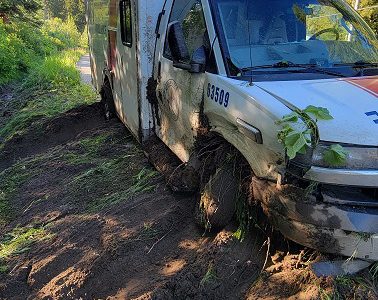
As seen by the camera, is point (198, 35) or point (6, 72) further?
point (6, 72)

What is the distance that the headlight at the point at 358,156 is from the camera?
8.86 ft

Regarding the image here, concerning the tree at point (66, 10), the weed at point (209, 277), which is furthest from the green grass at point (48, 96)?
the tree at point (66, 10)

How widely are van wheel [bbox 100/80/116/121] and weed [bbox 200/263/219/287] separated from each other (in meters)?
5.05

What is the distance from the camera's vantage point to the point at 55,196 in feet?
17.4

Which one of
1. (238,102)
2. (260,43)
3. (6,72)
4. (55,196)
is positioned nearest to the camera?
(238,102)

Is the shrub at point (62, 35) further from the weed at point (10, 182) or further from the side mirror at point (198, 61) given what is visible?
the side mirror at point (198, 61)

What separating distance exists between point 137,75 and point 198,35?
1.59 m

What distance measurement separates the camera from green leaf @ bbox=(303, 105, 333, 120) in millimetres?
2738

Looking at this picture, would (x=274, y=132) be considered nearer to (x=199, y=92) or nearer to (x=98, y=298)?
(x=199, y=92)

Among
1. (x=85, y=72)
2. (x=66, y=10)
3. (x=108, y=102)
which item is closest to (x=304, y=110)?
(x=108, y=102)

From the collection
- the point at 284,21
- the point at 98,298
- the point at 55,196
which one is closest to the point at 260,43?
the point at 284,21

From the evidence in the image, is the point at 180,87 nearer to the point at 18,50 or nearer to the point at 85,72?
the point at 85,72

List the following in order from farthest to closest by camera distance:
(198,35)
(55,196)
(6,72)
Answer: (6,72) → (55,196) → (198,35)

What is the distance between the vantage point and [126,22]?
5.91 m
